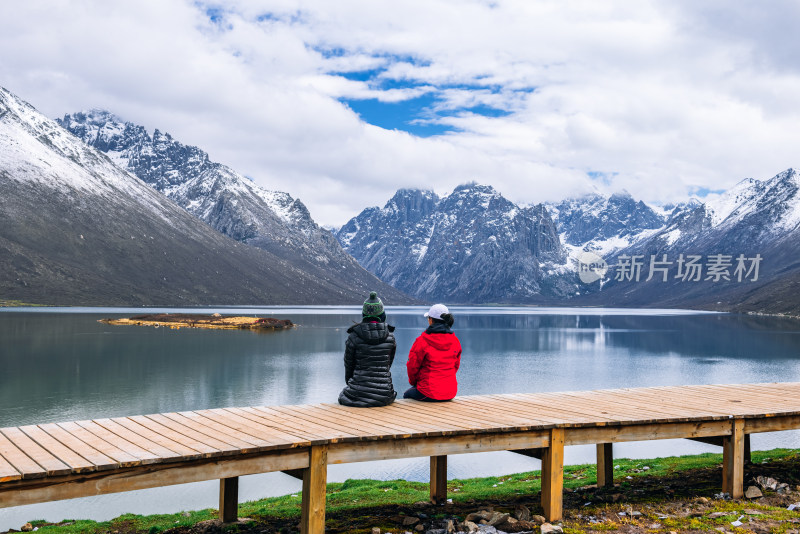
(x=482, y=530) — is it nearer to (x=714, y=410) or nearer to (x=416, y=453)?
(x=416, y=453)

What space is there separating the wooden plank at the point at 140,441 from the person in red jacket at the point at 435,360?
18.2 feet

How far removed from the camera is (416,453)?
1227 centimetres

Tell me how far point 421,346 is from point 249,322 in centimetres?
11861

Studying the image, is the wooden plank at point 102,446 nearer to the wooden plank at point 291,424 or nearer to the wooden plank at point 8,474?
the wooden plank at point 8,474

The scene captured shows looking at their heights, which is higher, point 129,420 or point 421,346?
point 421,346

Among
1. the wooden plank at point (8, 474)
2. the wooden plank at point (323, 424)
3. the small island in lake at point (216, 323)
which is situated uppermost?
the wooden plank at point (323, 424)

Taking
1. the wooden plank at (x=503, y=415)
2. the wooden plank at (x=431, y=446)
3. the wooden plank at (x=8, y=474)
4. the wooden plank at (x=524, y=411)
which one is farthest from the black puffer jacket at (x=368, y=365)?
the wooden plank at (x=8, y=474)

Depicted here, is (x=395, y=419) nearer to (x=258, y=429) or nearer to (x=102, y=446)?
(x=258, y=429)

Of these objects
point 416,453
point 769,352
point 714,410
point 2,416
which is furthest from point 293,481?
point 769,352

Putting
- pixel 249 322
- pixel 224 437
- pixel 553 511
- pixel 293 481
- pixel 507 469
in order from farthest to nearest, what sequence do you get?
pixel 249 322, pixel 507 469, pixel 293 481, pixel 553 511, pixel 224 437

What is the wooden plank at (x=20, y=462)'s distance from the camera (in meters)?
9.57

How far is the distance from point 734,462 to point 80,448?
1200 cm

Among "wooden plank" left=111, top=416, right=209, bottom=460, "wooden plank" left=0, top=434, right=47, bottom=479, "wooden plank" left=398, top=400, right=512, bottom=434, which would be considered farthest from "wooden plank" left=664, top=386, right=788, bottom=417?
"wooden plank" left=0, top=434, right=47, bottom=479

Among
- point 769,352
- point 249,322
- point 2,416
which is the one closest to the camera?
point 2,416
